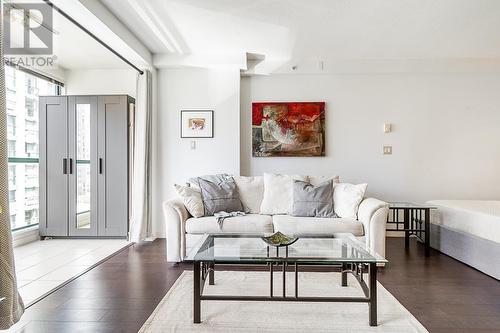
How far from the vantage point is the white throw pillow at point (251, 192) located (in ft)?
11.9

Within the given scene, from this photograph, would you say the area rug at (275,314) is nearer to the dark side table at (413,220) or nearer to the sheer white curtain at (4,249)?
the sheer white curtain at (4,249)

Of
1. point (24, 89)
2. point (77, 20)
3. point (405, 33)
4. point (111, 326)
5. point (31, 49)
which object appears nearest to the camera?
point (111, 326)

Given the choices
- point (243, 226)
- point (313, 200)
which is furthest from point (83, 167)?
point (313, 200)

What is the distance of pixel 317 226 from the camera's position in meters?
3.04

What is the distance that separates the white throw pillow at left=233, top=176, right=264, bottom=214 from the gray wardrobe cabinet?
5.34 feet

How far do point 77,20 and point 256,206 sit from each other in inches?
103

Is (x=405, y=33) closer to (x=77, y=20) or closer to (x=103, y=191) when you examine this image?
(x=77, y=20)

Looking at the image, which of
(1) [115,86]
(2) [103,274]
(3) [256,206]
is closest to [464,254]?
(3) [256,206]

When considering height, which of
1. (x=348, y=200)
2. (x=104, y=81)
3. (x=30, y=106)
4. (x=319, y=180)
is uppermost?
(x=104, y=81)

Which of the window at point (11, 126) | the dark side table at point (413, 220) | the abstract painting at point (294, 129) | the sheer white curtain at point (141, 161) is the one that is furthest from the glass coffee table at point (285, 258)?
the window at point (11, 126)

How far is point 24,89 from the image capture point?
403cm

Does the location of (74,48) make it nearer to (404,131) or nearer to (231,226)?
(231,226)

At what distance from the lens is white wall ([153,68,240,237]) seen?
4.20 meters

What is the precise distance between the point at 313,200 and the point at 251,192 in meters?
0.77
